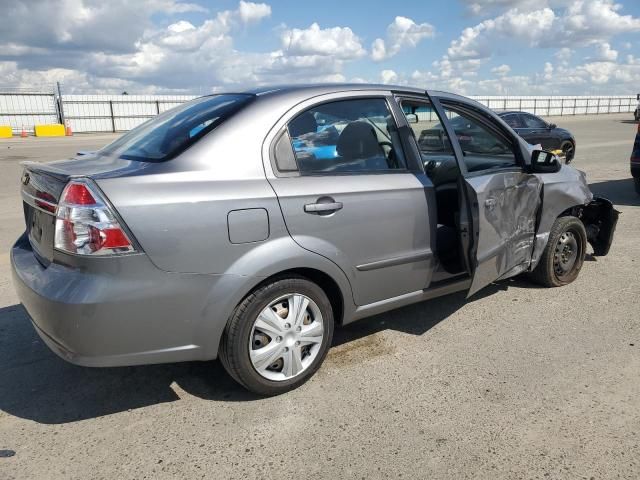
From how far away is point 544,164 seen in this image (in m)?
4.11

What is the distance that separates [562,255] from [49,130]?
33.7 m

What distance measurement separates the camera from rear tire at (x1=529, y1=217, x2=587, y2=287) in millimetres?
4531

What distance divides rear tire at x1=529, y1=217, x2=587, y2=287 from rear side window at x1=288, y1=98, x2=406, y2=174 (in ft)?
6.35

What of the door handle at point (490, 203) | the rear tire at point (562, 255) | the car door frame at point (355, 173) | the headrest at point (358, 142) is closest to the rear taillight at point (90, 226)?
the car door frame at point (355, 173)

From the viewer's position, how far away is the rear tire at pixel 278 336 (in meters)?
2.74

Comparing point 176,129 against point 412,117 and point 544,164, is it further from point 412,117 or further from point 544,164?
point 544,164

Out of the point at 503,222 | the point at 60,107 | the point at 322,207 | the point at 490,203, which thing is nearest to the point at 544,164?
the point at 503,222

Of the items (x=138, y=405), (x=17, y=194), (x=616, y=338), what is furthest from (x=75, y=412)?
(x=17, y=194)

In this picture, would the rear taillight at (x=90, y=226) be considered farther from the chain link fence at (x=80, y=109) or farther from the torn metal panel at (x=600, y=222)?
the chain link fence at (x=80, y=109)

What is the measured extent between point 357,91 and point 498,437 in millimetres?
2149

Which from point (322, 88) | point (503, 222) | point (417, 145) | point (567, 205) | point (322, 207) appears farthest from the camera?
point (567, 205)

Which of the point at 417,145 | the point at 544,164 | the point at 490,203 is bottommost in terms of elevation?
the point at 490,203

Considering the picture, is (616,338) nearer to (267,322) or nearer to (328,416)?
(328,416)

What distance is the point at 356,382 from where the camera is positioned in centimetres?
315
